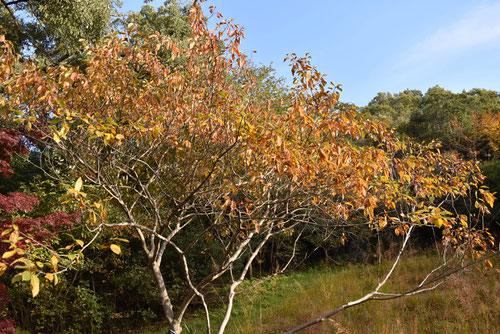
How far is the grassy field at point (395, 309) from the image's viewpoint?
4711mm

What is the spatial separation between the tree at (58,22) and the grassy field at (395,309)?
7412 millimetres

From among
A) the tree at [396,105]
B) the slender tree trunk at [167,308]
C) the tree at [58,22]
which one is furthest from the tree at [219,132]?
the tree at [396,105]

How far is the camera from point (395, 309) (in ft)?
17.9

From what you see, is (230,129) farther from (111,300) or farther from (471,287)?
(111,300)

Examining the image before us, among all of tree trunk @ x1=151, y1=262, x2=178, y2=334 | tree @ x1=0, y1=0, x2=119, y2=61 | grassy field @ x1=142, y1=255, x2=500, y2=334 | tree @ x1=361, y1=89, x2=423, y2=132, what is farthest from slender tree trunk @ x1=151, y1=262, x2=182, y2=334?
tree @ x1=361, y1=89, x2=423, y2=132

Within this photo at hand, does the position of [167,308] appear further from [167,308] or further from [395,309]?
[395,309]

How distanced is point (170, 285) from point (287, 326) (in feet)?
13.1

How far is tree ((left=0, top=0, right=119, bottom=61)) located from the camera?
356 inches

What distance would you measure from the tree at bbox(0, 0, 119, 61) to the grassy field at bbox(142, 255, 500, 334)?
7412 millimetres

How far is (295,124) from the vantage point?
3381mm

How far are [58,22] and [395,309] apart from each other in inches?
408

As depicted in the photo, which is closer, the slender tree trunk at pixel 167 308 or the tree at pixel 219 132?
the tree at pixel 219 132

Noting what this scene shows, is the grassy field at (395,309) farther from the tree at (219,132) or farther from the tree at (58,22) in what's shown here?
the tree at (58,22)

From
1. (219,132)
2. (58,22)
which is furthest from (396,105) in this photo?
(219,132)
